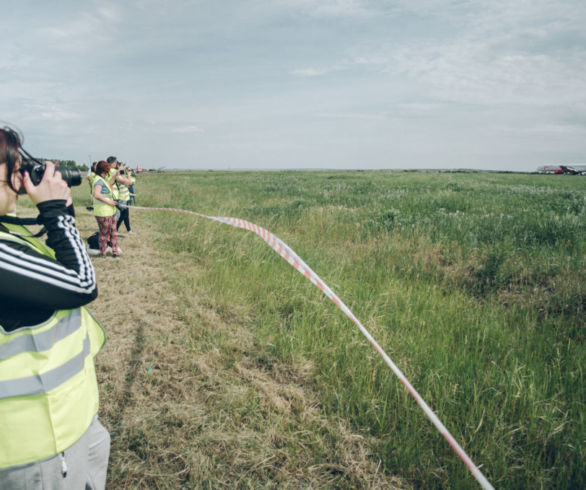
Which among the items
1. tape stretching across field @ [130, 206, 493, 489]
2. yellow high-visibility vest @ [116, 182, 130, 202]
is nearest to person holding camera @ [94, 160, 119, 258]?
yellow high-visibility vest @ [116, 182, 130, 202]

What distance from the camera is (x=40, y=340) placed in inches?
48.0

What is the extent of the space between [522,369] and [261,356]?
2.34 metres

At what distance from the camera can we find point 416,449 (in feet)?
7.30

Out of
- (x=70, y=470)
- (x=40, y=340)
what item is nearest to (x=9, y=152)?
(x=40, y=340)

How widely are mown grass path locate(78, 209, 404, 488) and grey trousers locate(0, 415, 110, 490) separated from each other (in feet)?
2.18

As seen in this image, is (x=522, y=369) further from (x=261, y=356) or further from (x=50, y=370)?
(x=50, y=370)

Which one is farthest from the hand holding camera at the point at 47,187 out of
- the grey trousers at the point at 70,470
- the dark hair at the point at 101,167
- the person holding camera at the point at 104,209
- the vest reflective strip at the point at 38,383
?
the dark hair at the point at 101,167

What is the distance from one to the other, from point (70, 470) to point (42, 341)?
1.88ft

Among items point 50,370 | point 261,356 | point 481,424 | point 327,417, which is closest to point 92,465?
point 50,370

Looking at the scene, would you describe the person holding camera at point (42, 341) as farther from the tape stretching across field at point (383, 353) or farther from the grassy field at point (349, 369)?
the tape stretching across field at point (383, 353)

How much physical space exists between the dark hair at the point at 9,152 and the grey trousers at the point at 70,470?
1072 mm

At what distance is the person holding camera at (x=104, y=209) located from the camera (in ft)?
23.1

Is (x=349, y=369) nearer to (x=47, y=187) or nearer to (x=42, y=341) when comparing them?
(x=42, y=341)

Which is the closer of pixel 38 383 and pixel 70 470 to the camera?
pixel 38 383
